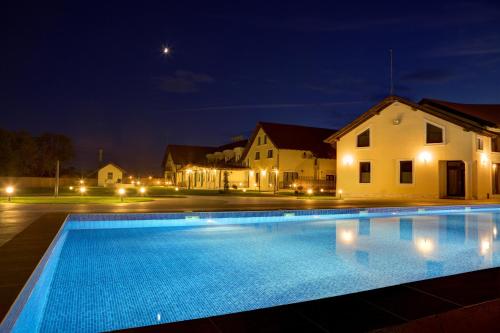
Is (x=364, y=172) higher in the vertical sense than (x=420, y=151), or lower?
lower

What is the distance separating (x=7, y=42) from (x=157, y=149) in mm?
29223

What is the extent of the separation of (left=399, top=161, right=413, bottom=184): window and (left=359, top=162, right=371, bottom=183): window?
1.89m

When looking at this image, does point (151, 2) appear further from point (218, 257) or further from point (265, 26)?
point (218, 257)

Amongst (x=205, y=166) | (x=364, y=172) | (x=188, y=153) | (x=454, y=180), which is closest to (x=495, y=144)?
(x=454, y=180)

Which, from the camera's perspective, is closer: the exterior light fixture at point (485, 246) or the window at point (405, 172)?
the exterior light fixture at point (485, 246)

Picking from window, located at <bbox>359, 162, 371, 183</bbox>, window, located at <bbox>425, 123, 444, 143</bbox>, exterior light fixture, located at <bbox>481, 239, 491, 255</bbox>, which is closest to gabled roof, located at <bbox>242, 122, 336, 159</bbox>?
window, located at <bbox>359, 162, 371, 183</bbox>

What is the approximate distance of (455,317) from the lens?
8.47 ft

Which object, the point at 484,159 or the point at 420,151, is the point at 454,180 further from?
the point at 420,151

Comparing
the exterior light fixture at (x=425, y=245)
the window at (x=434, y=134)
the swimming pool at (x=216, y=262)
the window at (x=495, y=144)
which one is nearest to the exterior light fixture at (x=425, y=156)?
the window at (x=434, y=134)

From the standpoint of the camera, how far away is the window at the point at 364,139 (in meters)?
21.9

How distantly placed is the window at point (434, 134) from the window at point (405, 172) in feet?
5.18

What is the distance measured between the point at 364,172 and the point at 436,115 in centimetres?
510

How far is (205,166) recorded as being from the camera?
33.0m

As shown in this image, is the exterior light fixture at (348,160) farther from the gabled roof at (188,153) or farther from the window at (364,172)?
the gabled roof at (188,153)
